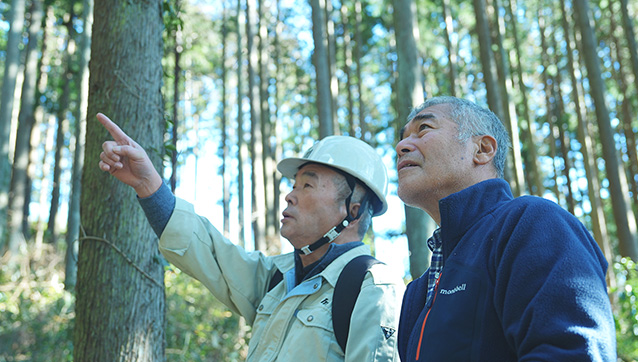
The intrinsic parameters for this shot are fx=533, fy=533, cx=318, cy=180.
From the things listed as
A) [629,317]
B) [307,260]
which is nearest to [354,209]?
[307,260]

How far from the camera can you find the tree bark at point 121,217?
3.12 meters

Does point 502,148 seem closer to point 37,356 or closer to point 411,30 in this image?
point 411,30

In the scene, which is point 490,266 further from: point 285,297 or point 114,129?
point 114,129

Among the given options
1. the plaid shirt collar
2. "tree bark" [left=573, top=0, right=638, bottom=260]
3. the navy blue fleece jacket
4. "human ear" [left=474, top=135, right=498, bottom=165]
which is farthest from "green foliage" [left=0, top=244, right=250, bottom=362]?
"tree bark" [left=573, top=0, right=638, bottom=260]

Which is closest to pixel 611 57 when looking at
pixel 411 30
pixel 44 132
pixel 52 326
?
pixel 411 30

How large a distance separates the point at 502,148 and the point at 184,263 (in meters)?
1.65

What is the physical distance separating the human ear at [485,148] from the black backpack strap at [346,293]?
815 mm

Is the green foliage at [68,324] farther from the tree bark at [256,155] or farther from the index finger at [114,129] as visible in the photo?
the index finger at [114,129]

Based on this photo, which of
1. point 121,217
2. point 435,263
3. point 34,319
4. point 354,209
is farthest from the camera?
point 34,319

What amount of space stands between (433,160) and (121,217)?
6.81 feet

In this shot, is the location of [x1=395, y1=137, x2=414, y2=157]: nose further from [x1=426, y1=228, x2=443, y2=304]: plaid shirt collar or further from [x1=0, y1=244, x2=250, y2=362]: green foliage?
[x1=0, y1=244, x2=250, y2=362]: green foliage

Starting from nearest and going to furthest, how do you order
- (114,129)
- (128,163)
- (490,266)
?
(490,266) → (114,129) → (128,163)

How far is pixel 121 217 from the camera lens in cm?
322

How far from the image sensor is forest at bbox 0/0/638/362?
327 cm
